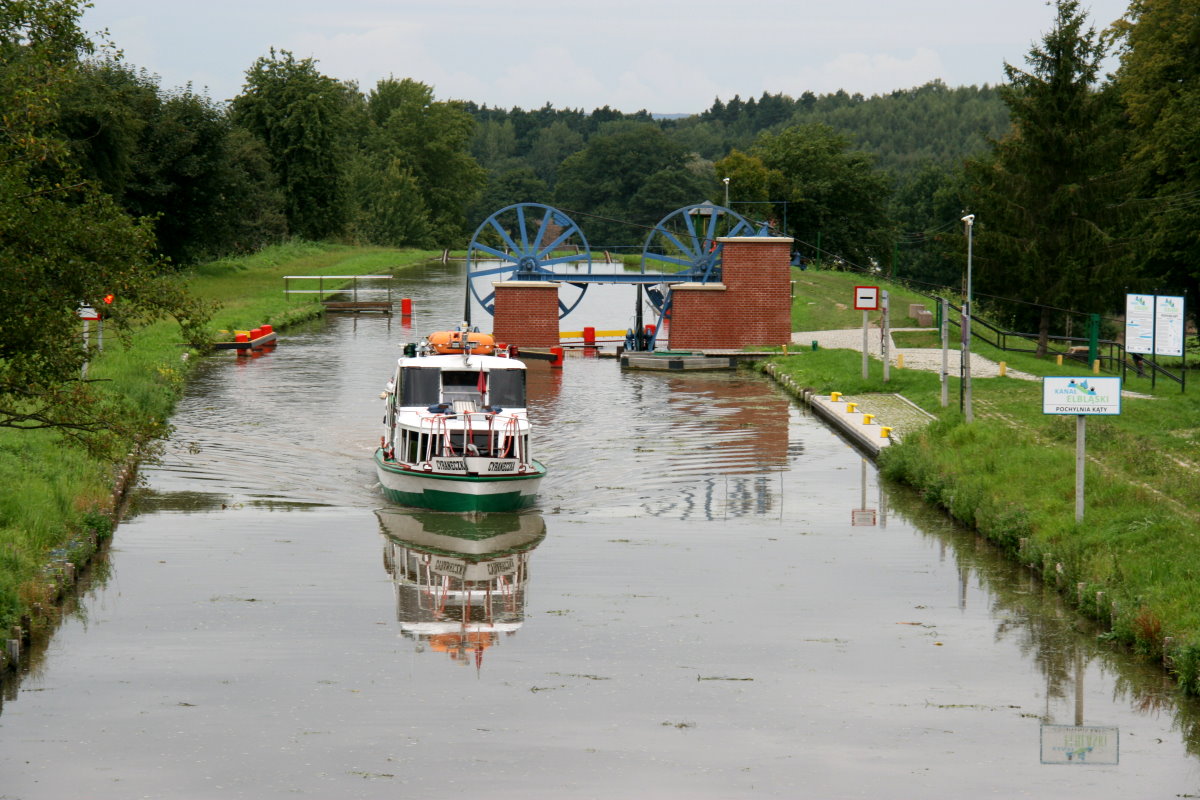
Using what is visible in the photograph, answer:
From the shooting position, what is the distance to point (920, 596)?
20031 mm

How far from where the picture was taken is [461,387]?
27.1 metres

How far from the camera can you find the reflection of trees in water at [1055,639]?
1520 centimetres

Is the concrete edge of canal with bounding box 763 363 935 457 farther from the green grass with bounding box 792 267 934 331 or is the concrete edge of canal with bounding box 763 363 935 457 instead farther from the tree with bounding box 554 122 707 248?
the tree with bounding box 554 122 707 248

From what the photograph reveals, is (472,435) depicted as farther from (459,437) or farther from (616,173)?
(616,173)

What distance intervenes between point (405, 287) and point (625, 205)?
267 ft

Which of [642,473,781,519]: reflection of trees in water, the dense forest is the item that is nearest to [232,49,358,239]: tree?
the dense forest

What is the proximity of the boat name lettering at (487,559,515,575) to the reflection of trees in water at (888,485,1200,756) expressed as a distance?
256 inches

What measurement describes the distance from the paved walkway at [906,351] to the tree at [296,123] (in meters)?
55.6

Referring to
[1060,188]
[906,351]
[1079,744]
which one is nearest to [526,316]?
[906,351]

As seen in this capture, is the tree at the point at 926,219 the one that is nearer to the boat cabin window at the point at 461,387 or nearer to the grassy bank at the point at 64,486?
the grassy bank at the point at 64,486

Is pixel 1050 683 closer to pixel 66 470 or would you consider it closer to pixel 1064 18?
pixel 66 470

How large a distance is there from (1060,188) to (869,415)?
14865 mm

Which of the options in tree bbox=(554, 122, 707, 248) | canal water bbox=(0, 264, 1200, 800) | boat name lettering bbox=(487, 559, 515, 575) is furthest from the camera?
tree bbox=(554, 122, 707, 248)

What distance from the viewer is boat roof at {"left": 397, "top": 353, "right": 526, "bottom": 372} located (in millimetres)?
26828
